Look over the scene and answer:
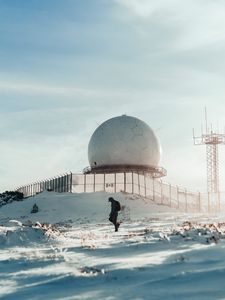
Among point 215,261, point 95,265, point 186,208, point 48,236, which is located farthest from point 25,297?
point 186,208

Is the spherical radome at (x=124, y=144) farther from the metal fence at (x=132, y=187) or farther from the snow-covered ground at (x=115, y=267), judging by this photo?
the snow-covered ground at (x=115, y=267)

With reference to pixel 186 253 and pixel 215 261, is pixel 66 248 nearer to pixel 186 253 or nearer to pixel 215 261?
pixel 186 253

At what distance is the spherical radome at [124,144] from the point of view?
52156 mm

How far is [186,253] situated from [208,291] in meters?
2.58

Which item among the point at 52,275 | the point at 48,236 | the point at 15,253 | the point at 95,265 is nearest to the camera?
the point at 52,275

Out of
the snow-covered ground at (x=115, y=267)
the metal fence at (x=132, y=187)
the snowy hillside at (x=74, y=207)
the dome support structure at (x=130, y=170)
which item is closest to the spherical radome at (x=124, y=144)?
the dome support structure at (x=130, y=170)

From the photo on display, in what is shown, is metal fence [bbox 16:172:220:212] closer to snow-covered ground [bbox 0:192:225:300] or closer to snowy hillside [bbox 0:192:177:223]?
snowy hillside [bbox 0:192:177:223]

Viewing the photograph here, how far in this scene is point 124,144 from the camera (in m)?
52.2

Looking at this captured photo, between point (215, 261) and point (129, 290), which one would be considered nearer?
point (129, 290)

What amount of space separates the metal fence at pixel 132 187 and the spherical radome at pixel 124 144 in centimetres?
455

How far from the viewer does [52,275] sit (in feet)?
26.8

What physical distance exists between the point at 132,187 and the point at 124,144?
792 centimetres

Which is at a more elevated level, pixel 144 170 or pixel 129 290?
pixel 144 170

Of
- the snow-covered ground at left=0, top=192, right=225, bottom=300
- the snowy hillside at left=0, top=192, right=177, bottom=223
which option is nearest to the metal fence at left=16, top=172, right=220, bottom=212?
the snowy hillside at left=0, top=192, right=177, bottom=223
